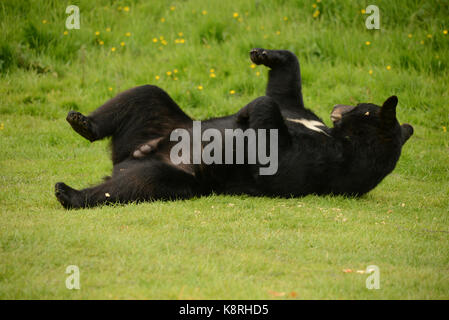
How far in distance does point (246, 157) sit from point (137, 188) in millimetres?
1041

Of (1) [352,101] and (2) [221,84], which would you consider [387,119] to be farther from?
(2) [221,84]

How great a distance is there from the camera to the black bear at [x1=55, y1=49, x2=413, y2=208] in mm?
5043

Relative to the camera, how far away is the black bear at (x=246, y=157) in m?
5.04

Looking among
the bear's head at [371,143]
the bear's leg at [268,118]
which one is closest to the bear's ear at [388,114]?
the bear's head at [371,143]

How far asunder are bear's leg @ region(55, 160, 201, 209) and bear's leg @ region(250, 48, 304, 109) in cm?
150

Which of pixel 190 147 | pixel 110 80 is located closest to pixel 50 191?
pixel 190 147

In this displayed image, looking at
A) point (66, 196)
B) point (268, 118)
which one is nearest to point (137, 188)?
point (66, 196)

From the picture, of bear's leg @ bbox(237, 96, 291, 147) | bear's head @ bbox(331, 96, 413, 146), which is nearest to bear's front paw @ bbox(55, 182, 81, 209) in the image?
bear's leg @ bbox(237, 96, 291, 147)

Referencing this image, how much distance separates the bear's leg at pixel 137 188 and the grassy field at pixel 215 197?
6.4 inches

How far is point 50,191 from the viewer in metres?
5.41

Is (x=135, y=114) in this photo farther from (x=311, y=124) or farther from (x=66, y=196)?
(x=311, y=124)

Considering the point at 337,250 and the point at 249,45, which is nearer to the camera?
the point at 337,250

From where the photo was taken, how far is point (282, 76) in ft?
19.9
